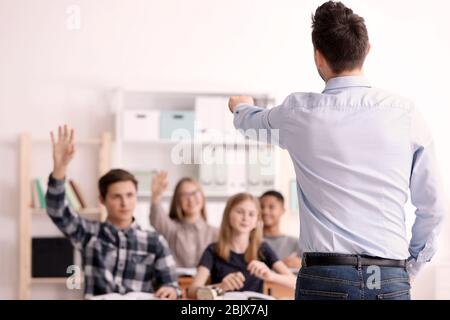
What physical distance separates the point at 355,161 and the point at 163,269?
5.08 feet

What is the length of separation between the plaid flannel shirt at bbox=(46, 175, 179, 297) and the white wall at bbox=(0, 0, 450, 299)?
208 cm

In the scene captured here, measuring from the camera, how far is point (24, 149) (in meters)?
4.76

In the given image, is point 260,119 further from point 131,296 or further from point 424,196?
point 131,296

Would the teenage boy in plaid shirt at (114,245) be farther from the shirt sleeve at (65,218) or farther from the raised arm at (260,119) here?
the raised arm at (260,119)

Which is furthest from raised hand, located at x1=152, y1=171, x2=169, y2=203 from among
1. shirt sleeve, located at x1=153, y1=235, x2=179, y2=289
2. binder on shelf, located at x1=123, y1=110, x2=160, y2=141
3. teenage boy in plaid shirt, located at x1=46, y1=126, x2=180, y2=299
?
shirt sleeve, located at x1=153, y1=235, x2=179, y2=289

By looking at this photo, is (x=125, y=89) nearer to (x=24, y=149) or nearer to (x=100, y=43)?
(x=100, y=43)

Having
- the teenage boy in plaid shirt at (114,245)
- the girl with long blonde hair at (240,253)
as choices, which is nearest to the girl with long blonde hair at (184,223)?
the girl with long blonde hair at (240,253)

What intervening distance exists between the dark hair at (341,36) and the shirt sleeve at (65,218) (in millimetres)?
1644

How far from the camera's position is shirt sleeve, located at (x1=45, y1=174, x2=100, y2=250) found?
2896 millimetres

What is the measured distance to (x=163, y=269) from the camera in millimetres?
2830

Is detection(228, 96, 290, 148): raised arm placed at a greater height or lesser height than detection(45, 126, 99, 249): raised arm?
greater

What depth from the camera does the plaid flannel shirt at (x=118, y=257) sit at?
2.77m

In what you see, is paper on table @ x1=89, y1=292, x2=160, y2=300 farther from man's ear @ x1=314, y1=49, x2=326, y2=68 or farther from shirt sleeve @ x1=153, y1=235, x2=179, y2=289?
man's ear @ x1=314, y1=49, x2=326, y2=68

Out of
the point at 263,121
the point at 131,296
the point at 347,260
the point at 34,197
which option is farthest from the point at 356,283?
the point at 34,197
